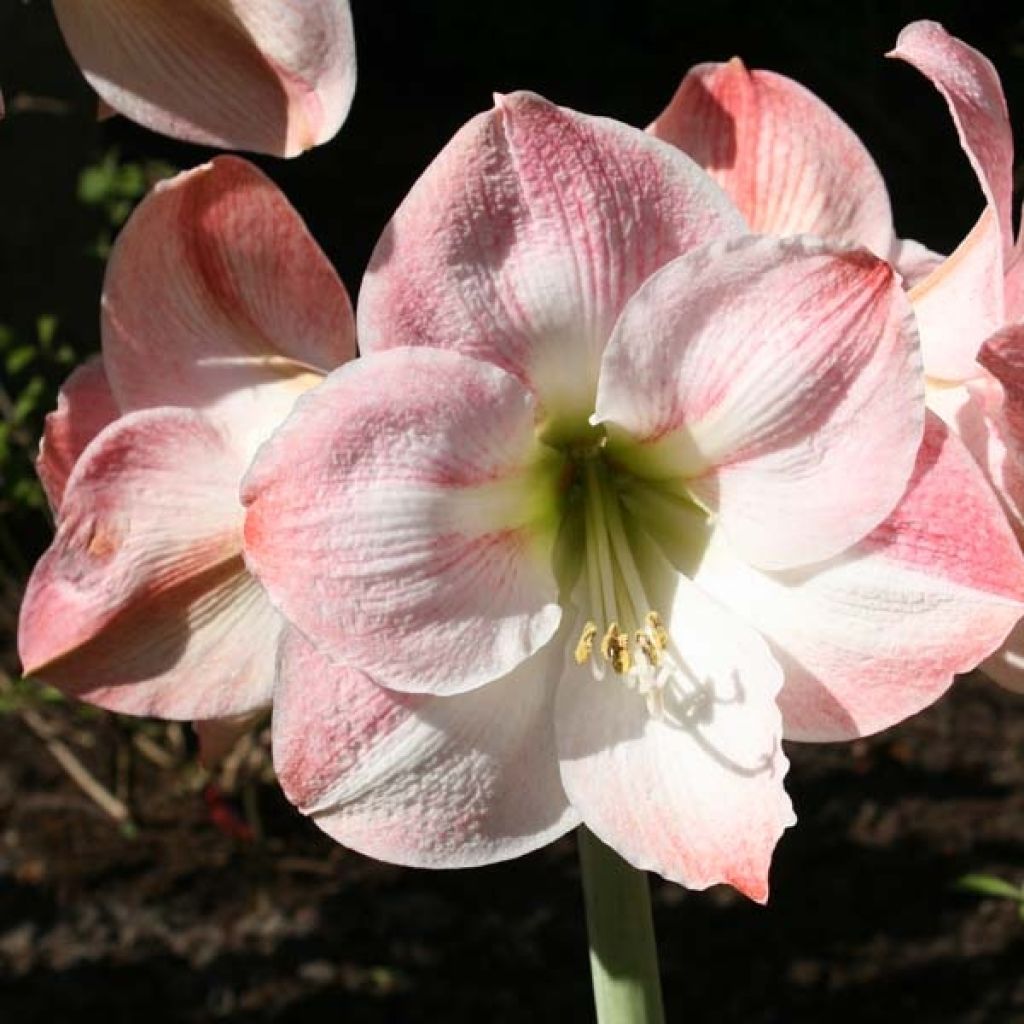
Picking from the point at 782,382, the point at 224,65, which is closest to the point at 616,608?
the point at 782,382

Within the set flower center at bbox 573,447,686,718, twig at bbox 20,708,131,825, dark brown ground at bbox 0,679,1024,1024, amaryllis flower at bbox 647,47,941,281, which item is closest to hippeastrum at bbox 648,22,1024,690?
amaryllis flower at bbox 647,47,941,281

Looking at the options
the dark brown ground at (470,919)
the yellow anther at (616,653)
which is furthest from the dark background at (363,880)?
the yellow anther at (616,653)

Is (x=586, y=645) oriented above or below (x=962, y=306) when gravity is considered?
below

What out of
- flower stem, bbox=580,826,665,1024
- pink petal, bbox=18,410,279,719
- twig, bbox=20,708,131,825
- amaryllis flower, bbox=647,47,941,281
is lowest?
twig, bbox=20,708,131,825

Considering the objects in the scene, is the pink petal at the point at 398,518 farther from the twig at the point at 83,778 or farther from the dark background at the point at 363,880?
the twig at the point at 83,778

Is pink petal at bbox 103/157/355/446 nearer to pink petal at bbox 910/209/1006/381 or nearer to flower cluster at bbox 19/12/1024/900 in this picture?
flower cluster at bbox 19/12/1024/900

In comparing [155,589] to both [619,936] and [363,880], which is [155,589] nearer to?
[619,936]
